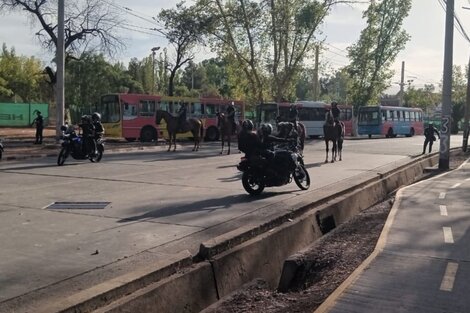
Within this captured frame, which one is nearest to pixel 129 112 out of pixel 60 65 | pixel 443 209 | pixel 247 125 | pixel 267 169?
pixel 60 65

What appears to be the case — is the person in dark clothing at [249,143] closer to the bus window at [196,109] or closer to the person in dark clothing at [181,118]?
the person in dark clothing at [181,118]

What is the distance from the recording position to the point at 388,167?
59.3 ft

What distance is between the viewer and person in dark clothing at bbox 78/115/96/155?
18.3 metres

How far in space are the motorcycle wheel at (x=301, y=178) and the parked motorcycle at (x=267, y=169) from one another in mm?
210

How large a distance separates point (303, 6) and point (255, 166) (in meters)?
35.4

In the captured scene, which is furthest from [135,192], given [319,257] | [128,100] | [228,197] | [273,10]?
[273,10]

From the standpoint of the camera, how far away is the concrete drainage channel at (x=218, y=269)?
4.84 meters

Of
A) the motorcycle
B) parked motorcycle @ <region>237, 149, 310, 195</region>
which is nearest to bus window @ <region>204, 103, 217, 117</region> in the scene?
the motorcycle

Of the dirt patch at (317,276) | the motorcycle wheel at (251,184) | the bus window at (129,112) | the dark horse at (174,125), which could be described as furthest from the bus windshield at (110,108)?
the dirt patch at (317,276)

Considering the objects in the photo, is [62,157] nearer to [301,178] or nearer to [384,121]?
[301,178]

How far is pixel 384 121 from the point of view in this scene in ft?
168

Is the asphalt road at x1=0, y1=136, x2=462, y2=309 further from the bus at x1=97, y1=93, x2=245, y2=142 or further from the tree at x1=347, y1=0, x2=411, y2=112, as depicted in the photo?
the tree at x1=347, y1=0, x2=411, y2=112

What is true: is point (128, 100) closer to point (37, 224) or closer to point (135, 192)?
point (135, 192)

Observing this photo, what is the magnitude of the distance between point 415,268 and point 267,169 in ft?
16.8
